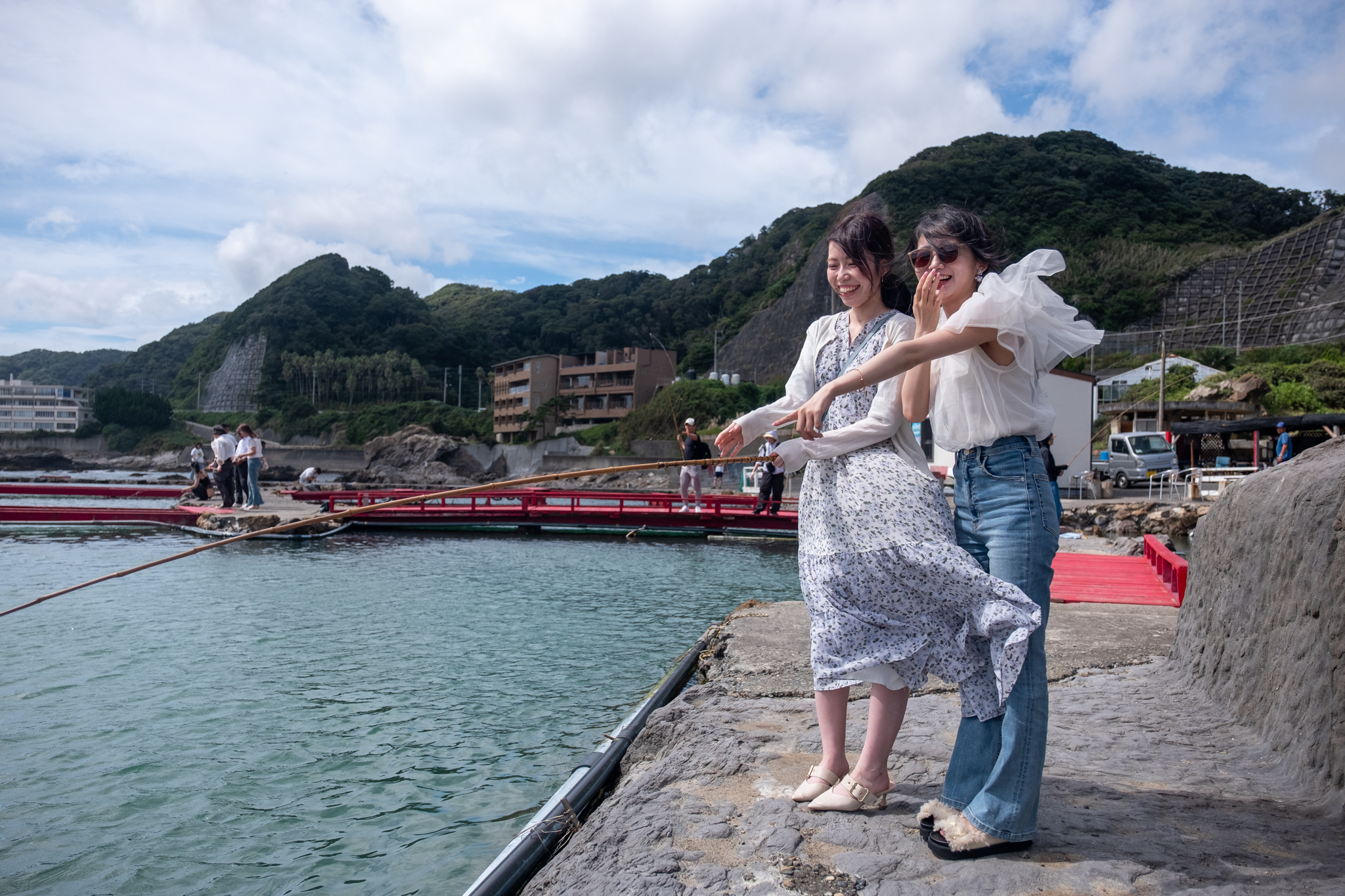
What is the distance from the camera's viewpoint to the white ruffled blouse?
1747mm

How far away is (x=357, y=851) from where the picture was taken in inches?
95.0

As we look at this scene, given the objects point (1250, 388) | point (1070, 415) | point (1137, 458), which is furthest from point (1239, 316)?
point (1070, 415)

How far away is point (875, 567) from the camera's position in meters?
1.82

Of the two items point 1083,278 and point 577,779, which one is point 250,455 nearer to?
point 577,779

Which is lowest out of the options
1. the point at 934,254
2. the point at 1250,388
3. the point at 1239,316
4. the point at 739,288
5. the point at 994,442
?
the point at 994,442

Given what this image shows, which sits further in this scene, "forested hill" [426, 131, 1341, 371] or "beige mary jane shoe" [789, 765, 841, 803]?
"forested hill" [426, 131, 1341, 371]

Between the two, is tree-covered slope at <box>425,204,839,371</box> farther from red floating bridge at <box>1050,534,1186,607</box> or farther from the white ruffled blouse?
the white ruffled blouse

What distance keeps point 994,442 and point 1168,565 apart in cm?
508

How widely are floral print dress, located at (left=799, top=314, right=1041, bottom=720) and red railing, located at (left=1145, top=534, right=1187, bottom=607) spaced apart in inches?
129

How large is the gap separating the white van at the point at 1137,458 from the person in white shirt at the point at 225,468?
65.8ft

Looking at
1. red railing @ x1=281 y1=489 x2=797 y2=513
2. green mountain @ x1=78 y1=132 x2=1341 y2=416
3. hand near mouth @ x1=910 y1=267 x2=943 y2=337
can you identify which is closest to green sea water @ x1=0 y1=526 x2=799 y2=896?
hand near mouth @ x1=910 y1=267 x2=943 y2=337

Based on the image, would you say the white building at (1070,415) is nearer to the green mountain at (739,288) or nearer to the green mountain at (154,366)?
the green mountain at (739,288)

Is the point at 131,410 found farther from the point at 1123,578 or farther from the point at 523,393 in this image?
the point at 1123,578

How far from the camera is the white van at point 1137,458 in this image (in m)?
20.5
